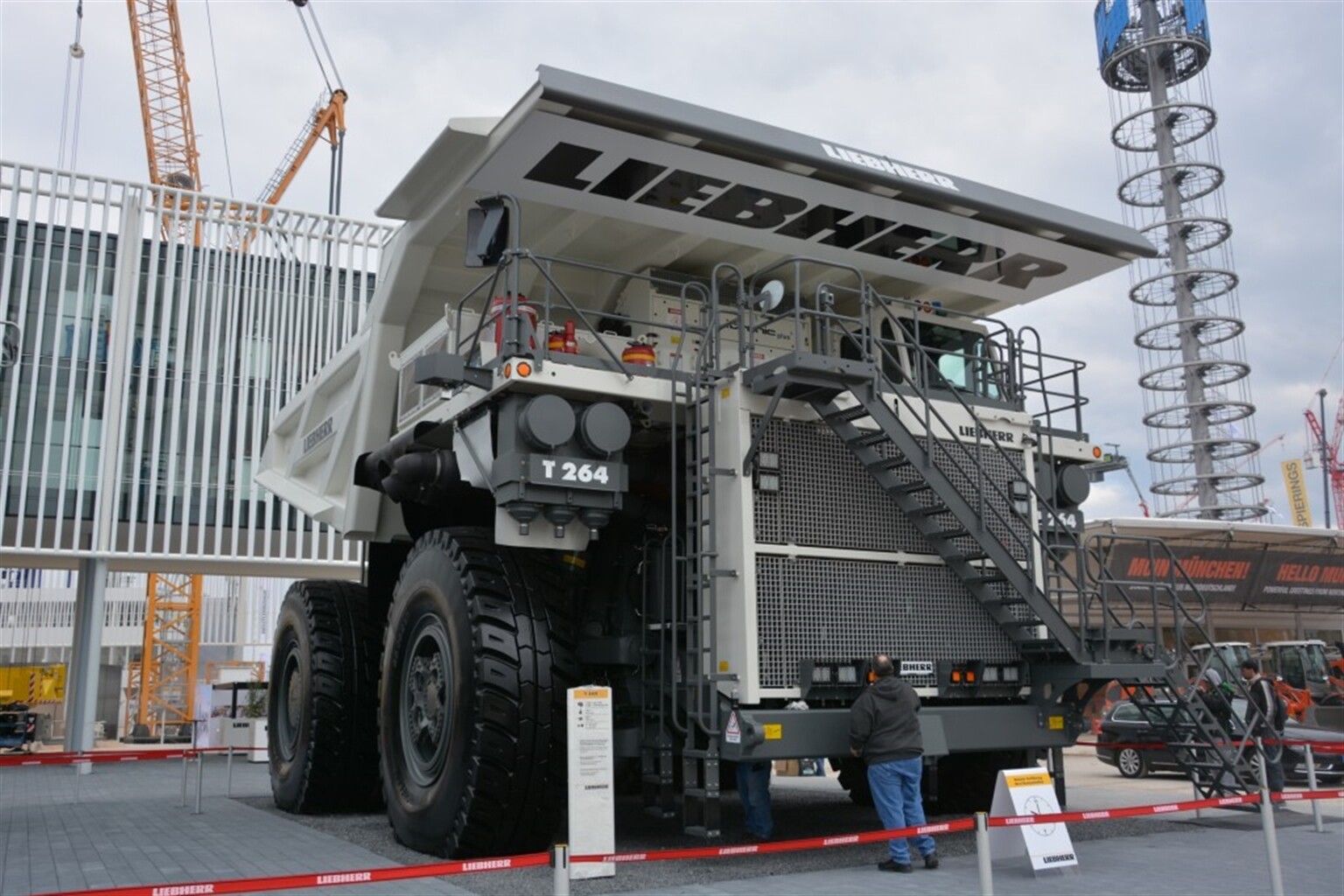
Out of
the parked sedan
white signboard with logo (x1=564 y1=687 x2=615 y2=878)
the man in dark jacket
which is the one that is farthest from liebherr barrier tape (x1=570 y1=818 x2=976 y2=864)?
the parked sedan

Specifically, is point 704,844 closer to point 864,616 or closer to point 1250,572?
point 864,616

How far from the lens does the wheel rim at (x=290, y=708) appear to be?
36.6 ft

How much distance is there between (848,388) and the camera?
790 cm

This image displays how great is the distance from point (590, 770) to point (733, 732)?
959 millimetres

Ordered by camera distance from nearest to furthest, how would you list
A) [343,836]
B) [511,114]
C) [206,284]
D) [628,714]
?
[511,114] → [628,714] → [343,836] → [206,284]

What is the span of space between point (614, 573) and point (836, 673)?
194 cm

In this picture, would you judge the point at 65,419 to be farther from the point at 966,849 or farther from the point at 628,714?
the point at 966,849

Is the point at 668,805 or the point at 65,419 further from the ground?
the point at 65,419

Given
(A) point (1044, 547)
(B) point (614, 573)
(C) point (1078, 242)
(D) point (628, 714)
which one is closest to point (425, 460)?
(B) point (614, 573)

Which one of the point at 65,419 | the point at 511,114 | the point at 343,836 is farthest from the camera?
the point at 65,419

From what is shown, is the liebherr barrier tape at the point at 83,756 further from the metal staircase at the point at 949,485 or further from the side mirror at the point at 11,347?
the side mirror at the point at 11,347

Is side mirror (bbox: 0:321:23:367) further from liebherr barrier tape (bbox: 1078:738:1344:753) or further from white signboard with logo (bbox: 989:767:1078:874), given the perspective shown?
white signboard with logo (bbox: 989:767:1078:874)

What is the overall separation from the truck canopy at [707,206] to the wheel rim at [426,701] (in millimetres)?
3174

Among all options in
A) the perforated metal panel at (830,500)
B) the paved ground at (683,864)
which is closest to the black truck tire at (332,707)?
the paved ground at (683,864)
